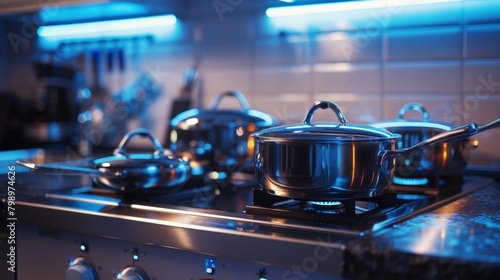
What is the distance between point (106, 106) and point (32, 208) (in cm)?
98

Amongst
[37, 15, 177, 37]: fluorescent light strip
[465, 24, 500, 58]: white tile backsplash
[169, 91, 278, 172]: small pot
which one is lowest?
[169, 91, 278, 172]: small pot

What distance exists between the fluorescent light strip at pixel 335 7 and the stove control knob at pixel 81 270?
3.00ft

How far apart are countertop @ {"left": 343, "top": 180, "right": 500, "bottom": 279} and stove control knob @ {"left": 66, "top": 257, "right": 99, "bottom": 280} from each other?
1.57 ft

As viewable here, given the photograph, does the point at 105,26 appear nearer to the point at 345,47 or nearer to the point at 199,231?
the point at 345,47

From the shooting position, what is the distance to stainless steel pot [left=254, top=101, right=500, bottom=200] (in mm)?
947

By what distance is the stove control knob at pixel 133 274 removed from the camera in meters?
1.00

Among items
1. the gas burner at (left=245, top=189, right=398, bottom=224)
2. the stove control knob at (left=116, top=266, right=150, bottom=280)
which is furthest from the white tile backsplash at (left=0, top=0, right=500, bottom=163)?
the stove control knob at (left=116, top=266, right=150, bottom=280)

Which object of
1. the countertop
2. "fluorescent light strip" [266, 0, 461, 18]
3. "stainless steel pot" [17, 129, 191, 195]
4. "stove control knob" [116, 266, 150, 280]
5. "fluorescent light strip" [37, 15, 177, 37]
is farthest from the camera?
"fluorescent light strip" [37, 15, 177, 37]

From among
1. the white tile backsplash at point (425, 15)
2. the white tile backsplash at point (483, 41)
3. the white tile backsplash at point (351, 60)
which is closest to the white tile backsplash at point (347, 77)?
the white tile backsplash at point (351, 60)

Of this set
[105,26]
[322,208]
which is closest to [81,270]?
[322,208]

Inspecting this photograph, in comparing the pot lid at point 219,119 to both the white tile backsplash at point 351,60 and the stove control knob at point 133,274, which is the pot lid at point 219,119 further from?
the stove control knob at point 133,274

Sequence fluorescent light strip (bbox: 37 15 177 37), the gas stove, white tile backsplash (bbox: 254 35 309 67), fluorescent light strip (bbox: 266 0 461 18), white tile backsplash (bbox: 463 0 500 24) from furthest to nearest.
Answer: fluorescent light strip (bbox: 37 15 177 37) < white tile backsplash (bbox: 254 35 309 67) < fluorescent light strip (bbox: 266 0 461 18) < white tile backsplash (bbox: 463 0 500 24) < the gas stove

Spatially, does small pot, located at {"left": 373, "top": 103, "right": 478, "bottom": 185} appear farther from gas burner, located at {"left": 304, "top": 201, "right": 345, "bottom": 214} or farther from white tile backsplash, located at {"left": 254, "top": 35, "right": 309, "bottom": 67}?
white tile backsplash, located at {"left": 254, "top": 35, "right": 309, "bottom": 67}

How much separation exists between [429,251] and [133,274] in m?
0.49
